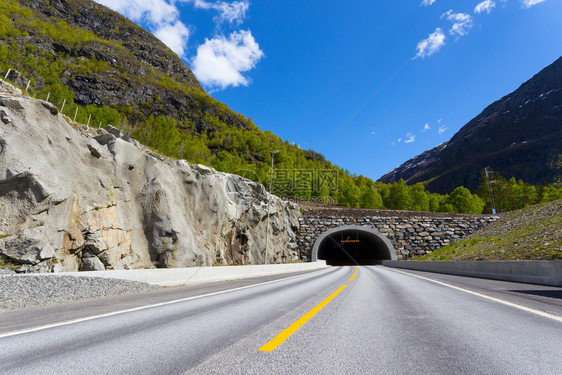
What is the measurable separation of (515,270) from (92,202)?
19.8 meters

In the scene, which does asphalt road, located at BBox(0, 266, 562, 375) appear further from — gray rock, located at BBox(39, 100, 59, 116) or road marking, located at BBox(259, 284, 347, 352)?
gray rock, located at BBox(39, 100, 59, 116)

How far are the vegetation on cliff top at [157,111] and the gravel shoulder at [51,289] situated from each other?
38242 mm

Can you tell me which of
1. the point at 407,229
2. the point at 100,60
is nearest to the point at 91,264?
the point at 407,229

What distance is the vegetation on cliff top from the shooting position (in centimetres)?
6506

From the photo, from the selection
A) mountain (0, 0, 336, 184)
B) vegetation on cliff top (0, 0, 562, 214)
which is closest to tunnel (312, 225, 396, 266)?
vegetation on cliff top (0, 0, 562, 214)

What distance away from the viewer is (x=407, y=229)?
3775cm

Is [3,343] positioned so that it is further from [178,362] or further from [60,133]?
[60,133]

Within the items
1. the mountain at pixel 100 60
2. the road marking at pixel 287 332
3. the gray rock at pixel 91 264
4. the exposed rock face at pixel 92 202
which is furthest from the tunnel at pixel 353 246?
the mountain at pixel 100 60

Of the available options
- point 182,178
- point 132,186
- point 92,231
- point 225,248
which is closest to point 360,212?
point 225,248

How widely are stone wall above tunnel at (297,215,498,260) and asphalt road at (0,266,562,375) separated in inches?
1338

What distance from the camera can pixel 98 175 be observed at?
48.7ft

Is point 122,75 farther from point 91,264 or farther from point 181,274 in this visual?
point 181,274

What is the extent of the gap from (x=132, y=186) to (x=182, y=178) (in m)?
4.83

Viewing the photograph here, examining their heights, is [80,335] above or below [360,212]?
below
